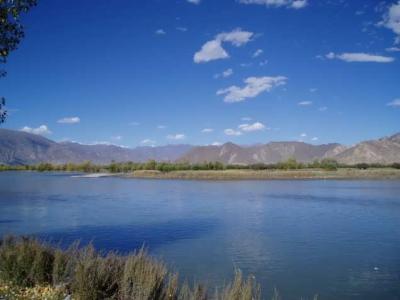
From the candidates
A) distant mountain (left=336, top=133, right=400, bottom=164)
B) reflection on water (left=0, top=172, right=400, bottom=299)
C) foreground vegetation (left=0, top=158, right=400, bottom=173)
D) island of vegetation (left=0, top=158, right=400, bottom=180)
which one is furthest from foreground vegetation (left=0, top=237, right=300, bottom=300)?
distant mountain (left=336, top=133, right=400, bottom=164)

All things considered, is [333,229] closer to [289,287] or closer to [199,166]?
[289,287]

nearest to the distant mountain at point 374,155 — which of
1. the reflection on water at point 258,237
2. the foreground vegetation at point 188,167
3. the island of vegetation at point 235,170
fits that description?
the island of vegetation at point 235,170

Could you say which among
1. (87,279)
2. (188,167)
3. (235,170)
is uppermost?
(188,167)

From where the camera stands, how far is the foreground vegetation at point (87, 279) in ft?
27.0

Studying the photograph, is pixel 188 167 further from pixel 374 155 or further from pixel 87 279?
pixel 87 279

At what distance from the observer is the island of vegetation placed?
99000 millimetres

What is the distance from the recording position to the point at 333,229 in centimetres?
2344

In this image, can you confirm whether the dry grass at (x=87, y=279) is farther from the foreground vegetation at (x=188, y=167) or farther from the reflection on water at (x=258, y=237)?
the foreground vegetation at (x=188, y=167)

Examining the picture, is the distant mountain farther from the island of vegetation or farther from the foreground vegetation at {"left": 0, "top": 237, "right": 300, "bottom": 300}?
the foreground vegetation at {"left": 0, "top": 237, "right": 300, "bottom": 300}

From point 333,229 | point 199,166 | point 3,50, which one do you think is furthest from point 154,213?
point 199,166

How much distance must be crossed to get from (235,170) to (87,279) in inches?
4509

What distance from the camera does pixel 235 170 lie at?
401ft

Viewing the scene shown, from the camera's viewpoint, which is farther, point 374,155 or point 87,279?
point 374,155

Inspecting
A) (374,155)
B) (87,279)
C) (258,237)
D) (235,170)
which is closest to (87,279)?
(87,279)
